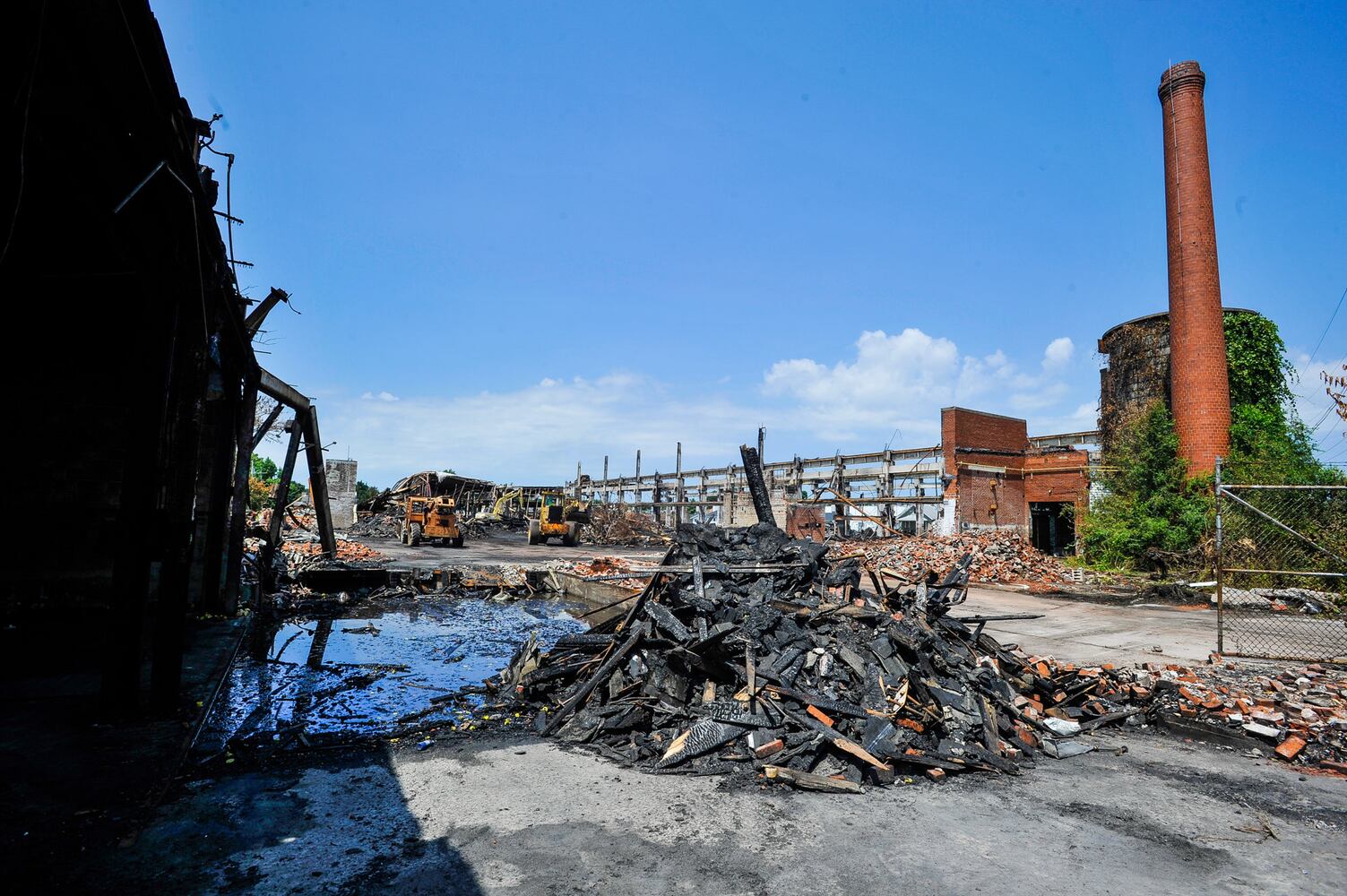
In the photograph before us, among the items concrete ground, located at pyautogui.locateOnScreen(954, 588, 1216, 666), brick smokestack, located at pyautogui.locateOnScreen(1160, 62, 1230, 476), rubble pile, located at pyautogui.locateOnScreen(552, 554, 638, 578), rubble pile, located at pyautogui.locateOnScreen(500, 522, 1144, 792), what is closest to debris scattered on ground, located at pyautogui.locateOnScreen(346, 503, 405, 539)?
rubble pile, located at pyautogui.locateOnScreen(552, 554, 638, 578)

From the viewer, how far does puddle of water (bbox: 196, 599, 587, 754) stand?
557 cm

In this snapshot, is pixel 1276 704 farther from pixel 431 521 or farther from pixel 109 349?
pixel 431 521

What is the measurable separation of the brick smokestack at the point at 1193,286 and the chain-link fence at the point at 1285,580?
3.59 meters

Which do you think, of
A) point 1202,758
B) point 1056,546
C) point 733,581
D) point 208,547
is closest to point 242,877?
point 733,581

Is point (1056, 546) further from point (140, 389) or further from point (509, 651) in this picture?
point (140, 389)

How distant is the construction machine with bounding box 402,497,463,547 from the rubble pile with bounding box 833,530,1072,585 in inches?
602

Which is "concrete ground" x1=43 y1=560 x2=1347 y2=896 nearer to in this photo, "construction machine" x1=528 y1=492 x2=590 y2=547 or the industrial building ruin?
the industrial building ruin

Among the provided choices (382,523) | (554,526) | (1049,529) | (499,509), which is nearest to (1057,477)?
(1049,529)

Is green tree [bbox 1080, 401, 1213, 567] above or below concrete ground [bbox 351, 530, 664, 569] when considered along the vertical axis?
above

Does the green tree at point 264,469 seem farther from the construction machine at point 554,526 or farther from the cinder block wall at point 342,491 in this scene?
the construction machine at point 554,526

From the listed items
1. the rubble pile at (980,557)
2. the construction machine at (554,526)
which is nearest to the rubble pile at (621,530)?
the construction machine at (554,526)

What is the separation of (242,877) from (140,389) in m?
3.74

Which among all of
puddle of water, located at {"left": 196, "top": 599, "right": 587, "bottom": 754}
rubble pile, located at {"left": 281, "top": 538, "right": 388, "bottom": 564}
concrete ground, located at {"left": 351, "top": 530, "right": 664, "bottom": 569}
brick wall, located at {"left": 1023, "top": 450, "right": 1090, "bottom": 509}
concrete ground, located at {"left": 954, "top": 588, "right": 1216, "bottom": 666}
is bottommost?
puddle of water, located at {"left": 196, "top": 599, "right": 587, "bottom": 754}

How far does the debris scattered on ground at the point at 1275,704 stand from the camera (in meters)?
5.34
